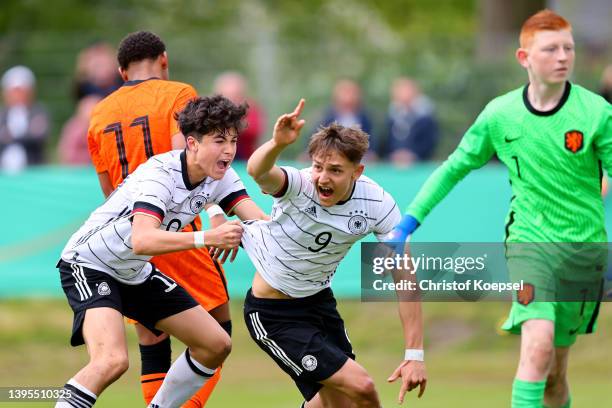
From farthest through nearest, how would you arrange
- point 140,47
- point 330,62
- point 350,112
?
point 330,62 → point 350,112 → point 140,47

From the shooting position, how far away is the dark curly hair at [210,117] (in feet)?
→ 24.9

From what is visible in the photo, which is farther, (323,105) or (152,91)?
(323,105)

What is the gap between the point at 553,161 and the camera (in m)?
7.76

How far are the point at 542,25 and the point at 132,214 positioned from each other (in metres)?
2.72

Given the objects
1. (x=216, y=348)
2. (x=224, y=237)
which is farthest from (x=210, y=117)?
(x=216, y=348)

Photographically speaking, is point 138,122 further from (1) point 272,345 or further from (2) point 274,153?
(1) point 272,345

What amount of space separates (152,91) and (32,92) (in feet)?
31.2

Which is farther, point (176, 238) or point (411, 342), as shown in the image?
point (411, 342)

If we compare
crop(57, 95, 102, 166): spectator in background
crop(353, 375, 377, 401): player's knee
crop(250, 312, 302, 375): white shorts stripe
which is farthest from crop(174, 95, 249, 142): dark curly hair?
crop(57, 95, 102, 166): spectator in background

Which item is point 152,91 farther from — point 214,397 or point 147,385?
point 214,397

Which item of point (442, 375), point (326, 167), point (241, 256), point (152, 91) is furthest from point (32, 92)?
point (326, 167)

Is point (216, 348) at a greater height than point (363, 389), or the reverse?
point (216, 348)

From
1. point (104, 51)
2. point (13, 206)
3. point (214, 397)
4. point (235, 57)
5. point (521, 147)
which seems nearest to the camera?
point (521, 147)

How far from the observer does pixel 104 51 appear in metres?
15.7
